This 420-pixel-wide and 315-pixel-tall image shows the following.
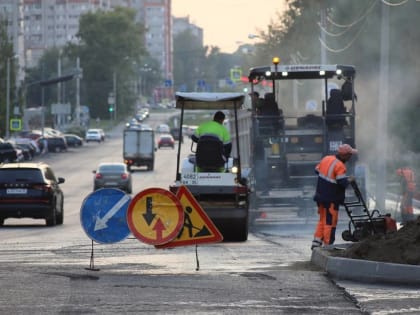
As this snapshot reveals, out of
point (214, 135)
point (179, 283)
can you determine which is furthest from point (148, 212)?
point (214, 135)

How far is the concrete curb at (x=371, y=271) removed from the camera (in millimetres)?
14242

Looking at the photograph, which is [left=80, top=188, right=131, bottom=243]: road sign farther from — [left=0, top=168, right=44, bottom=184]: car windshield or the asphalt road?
[left=0, top=168, right=44, bottom=184]: car windshield

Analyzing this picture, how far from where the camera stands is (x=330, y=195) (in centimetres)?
1880

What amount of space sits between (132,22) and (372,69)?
128223 mm

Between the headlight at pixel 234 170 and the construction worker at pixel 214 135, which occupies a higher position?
the construction worker at pixel 214 135

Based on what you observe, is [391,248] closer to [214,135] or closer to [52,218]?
[214,135]

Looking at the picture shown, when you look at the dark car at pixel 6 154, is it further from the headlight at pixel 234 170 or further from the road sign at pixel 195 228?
the road sign at pixel 195 228

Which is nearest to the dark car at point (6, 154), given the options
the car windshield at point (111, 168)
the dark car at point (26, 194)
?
the car windshield at point (111, 168)

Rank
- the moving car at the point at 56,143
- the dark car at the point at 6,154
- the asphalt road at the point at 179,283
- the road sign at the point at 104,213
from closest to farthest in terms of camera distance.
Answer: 1. the asphalt road at the point at 179,283
2. the road sign at the point at 104,213
3. the dark car at the point at 6,154
4. the moving car at the point at 56,143

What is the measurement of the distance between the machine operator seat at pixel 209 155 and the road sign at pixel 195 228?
3533 millimetres

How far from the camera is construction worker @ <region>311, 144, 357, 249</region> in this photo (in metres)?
18.6

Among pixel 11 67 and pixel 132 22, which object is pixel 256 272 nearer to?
pixel 11 67

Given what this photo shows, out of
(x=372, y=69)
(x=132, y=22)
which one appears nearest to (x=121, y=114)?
(x=132, y=22)

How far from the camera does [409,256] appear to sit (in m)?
14.8
